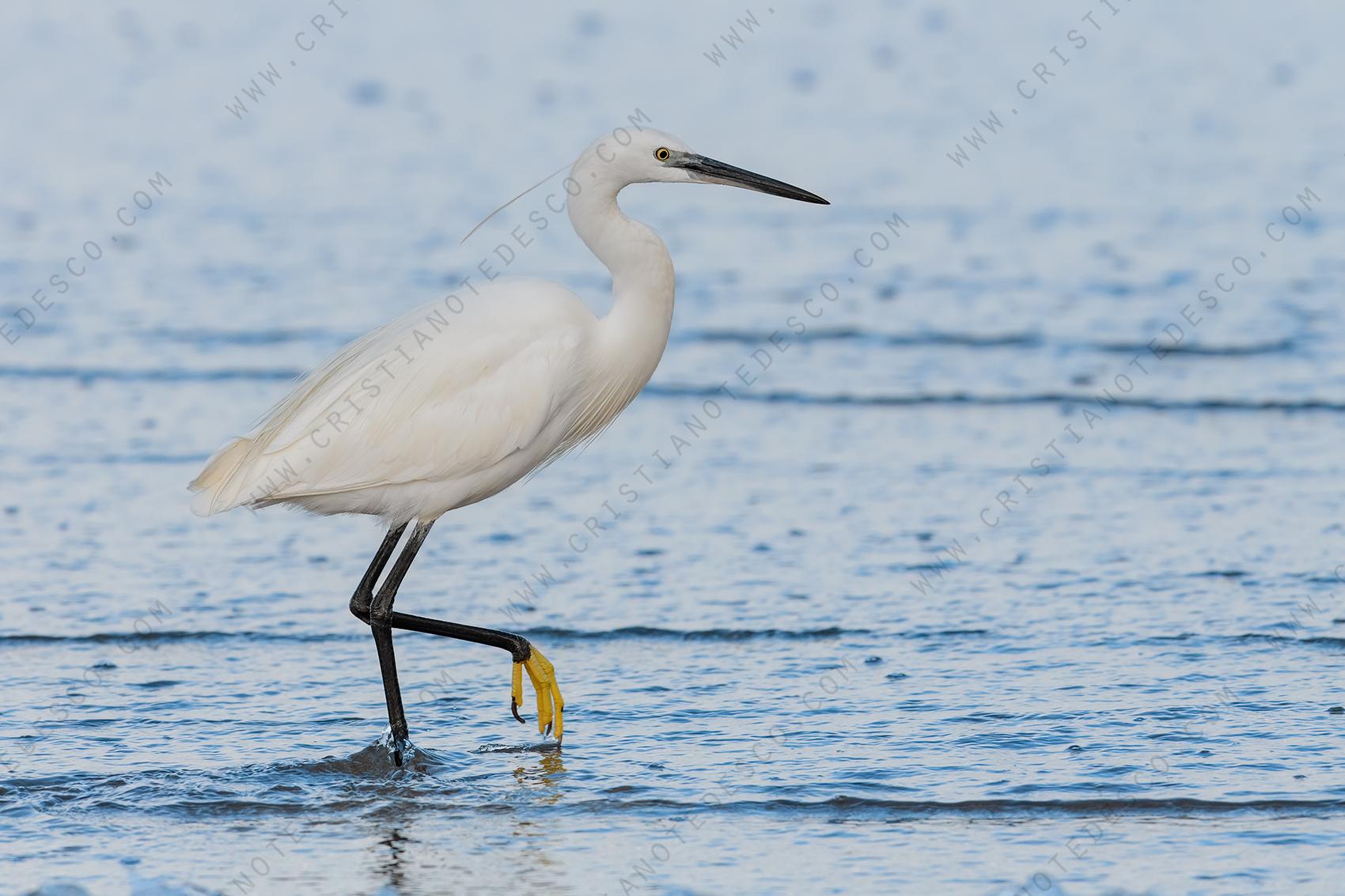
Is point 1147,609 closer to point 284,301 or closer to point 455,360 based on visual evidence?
point 455,360

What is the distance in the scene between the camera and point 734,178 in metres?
5.68

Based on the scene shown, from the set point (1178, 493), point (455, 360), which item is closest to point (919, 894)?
point (455, 360)

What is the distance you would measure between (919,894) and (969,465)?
4.45 meters

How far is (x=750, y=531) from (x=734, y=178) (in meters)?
2.22

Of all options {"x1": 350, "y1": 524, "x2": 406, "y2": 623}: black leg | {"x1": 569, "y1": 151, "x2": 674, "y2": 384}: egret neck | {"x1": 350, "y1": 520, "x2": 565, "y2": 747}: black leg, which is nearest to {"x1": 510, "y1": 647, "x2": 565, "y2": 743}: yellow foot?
{"x1": 350, "y1": 520, "x2": 565, "y2": 747}: black leg

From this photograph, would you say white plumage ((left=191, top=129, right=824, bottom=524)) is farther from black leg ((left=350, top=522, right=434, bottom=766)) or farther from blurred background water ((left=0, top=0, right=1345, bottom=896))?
blurred background water ((left=0, top=0, right=1345, bottom=896))

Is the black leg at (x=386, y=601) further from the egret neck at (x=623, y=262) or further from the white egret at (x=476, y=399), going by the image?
the egret neck at (x=623, y=262)

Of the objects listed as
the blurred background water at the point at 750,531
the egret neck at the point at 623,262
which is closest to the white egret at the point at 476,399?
the egret neck at the point at 623,262

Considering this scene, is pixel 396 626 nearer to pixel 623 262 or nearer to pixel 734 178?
pixel 623 262

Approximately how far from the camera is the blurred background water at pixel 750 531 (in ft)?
15.4

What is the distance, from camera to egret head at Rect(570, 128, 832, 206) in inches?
217

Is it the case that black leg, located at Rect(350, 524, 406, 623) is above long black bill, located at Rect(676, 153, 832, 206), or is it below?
below

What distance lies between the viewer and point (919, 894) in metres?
4.21

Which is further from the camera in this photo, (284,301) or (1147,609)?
(284,301)
